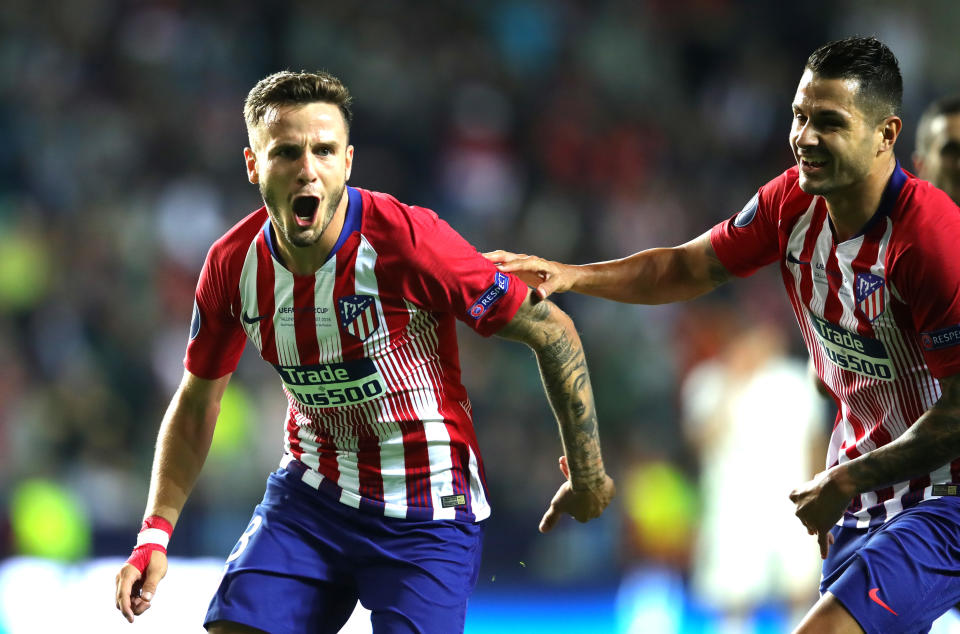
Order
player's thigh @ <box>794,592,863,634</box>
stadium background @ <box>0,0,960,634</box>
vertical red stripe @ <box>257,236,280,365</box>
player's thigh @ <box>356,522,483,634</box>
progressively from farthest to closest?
stadium background @ <box>0,0,960,634</box>
vertical red stripe @ <box>257,236,280,365</box>
player's thigh @ <box>356,522,483,634</box>
player's thigh @ <box>794,592,863,634</box>

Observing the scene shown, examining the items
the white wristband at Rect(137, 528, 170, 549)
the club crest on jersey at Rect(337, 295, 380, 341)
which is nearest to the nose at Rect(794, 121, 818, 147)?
the club crest on jersey at Rect(337, 295, 380, 341)

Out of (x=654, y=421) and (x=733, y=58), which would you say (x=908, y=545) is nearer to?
(x=654, y=421)

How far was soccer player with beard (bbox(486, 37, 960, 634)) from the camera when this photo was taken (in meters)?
3.21

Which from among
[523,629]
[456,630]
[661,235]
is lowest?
[523,629]

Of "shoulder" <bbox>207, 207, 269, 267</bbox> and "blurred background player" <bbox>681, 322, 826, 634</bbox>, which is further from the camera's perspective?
"blurred background player" <bbox>681, 322, 826, 634</bbox>

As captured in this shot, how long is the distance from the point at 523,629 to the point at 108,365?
373 cm

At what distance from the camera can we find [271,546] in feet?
11.5

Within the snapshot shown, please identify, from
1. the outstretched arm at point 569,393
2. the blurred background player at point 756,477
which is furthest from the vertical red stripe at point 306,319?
the blurred background player at point 756,477

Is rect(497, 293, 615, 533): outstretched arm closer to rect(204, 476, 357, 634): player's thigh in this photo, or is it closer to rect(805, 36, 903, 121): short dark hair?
rect(204, 476, 357, 634): player's thigh

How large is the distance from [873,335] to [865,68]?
0.76 m

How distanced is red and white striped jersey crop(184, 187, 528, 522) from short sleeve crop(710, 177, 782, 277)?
Result: 80cm

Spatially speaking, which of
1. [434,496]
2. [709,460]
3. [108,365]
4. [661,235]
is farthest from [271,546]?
[661,235]

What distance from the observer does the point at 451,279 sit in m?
3.43

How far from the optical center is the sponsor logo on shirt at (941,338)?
126 inches
